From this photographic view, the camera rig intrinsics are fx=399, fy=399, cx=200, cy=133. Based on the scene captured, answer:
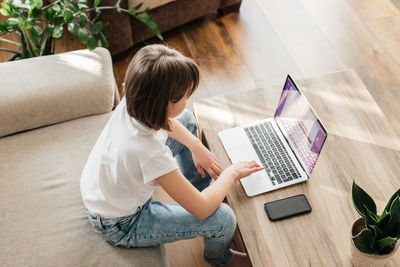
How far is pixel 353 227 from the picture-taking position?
3.54 ft

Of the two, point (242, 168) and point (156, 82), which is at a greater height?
point (156, 82)

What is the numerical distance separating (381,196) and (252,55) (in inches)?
53.4

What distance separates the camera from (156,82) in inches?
39.9

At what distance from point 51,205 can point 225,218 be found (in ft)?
1.91

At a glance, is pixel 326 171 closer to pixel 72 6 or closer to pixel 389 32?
pixel 72 6

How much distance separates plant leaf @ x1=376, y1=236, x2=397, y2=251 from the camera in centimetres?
96

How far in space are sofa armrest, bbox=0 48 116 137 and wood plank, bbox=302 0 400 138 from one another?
56.8 inches

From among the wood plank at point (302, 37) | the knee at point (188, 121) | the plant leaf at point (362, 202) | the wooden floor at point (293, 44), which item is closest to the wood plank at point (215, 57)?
the wooden floor at point (293, 44)

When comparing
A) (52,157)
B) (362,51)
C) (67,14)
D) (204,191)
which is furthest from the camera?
(362,51)

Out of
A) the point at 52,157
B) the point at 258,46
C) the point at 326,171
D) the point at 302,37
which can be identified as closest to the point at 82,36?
the point at 52,157

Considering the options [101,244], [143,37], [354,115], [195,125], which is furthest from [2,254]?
[143,37]

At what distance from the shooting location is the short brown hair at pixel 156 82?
1015 mm

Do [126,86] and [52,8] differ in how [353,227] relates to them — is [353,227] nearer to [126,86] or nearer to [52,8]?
[126,86]

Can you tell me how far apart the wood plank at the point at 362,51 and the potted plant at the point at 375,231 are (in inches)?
45.7
